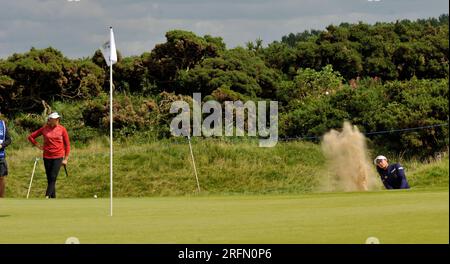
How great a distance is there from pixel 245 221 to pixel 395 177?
761 centimetres

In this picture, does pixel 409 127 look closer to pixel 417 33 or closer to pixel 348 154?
pixel 348 154

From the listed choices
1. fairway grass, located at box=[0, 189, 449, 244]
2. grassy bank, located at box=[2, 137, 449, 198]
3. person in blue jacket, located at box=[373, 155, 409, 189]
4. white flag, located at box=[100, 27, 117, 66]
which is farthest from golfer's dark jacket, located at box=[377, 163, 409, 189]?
grassy bank, located at box=[2, 137, 449, 198]

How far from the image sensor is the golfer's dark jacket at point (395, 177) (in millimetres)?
17953

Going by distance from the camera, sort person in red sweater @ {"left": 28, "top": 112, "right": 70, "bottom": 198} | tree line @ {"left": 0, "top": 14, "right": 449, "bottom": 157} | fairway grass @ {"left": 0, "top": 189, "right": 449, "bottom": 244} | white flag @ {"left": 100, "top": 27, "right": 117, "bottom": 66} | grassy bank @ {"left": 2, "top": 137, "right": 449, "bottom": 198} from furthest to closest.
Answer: tree line @ {"left": 0, "top": 14, "right": 449, "bottom": 157} < grassy bank @ {"left": 2, "top": 137, "right": 449, "bottom": 198} < person in red sweater @ {"left": 28, "top": 112, "right": 70, "bottom": 198} < white flag @ {"left": 100, "top": 27, "right": 117, "bottom": 66} < fairway grass @ {"left": 0, "top": 189, "right": 449, "bottom": 244}

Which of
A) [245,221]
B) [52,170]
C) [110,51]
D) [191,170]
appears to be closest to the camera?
[245,221]

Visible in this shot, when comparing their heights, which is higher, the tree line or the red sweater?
the tree line

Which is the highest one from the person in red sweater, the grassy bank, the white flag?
the white flag

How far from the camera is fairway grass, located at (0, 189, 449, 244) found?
912 centimetres

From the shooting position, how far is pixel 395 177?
59.5 ft

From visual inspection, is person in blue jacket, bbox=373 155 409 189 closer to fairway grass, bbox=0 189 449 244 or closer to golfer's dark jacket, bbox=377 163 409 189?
golfer's dark jacket, bbox=377 163 409 189

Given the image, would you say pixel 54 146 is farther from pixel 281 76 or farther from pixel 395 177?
pixel 281 76

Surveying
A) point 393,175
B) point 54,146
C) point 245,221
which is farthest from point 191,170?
point 245,221
